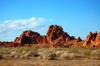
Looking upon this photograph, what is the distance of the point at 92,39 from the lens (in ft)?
206

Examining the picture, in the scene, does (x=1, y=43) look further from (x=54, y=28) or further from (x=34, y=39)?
(x=54, y=28)

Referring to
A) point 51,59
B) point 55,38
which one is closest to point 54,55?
point 51,59

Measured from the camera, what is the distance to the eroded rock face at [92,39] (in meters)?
61.3

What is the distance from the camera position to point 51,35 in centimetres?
7712

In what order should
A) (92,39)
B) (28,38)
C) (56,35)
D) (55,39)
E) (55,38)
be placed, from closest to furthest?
(92,39) → (56,35) → (55,39) → (55,38) → (28,38)

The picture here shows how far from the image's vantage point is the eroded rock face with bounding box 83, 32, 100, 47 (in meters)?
61.3

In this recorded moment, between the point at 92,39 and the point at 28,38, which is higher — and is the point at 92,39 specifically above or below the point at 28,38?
below

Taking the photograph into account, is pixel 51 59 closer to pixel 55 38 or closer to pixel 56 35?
pixel 56 35

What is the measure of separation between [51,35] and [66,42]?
5046 millimetres

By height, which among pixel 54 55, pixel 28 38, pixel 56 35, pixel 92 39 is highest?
pixel 28 38

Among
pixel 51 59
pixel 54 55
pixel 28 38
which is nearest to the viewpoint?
pixel 51 59

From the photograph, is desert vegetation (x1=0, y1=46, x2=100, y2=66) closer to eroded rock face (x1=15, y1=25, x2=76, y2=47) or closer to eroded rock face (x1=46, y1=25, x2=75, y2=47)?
eroded rock face (x1=15, y1=25, x2=76, y2=47)

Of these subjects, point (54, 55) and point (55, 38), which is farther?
point (55, 38)

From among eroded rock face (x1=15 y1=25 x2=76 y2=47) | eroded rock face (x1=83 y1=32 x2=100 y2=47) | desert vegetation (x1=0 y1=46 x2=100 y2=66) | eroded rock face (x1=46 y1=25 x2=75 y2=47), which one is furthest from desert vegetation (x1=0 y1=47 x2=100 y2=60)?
eroded rock face (x1=46 y1=25 x2=75 y2=47)
